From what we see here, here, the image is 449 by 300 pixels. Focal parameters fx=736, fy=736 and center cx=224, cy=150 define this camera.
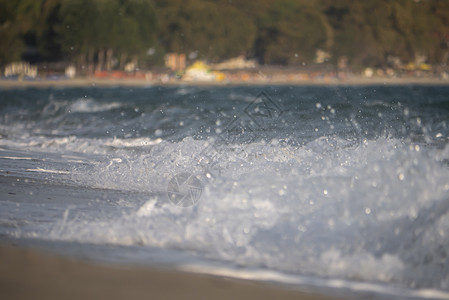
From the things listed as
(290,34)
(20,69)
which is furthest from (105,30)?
(290,34)

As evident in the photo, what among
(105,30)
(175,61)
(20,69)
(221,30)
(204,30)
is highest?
(221,30)

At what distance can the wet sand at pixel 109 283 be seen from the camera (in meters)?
4.45

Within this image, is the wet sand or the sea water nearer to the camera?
the wet sand

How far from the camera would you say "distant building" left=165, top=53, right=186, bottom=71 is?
10419 cm

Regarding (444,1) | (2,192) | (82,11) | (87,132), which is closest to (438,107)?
(87,132)

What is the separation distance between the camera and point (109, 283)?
15.3 ft

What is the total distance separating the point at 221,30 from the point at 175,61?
800 centimetres

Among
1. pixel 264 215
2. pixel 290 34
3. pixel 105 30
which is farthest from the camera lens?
pixel 290 34

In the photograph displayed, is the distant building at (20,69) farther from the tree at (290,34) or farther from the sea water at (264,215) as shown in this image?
the sea water at (264,215)

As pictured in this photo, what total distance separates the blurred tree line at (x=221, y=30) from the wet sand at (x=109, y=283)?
7813cm

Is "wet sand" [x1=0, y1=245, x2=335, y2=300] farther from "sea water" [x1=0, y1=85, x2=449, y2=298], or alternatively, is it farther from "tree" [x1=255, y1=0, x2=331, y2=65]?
"tree" [x1=255, y1=0, x2=331, y2=65]

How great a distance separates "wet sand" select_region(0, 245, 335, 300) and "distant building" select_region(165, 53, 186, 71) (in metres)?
99.1

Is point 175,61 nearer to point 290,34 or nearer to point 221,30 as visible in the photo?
point 221,30

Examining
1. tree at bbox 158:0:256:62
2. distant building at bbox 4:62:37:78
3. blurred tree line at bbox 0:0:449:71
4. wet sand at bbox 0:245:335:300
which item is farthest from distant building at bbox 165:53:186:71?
wet sand at bbox 0:245:335:300
